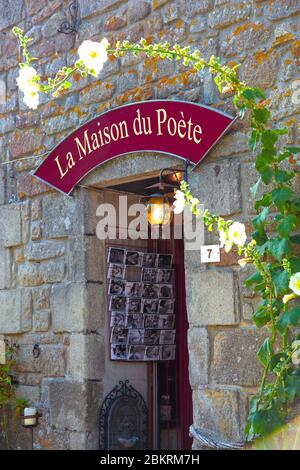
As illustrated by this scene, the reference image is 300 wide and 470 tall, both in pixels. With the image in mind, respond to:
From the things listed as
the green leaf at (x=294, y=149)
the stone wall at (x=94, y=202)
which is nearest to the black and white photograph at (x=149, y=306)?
the stone wall at (x=94, y=202)

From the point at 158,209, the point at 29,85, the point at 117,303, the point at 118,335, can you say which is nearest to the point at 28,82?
the point at 29,85

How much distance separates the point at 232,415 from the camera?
411cm

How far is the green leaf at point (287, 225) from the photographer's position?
3.66m

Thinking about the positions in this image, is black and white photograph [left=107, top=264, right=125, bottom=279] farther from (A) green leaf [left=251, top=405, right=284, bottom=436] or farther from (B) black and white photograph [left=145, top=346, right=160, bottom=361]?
(A) green leaf [left=251, top=405, right=284, bottom=436]

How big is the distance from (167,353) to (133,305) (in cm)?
44

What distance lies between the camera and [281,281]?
365 centimetres

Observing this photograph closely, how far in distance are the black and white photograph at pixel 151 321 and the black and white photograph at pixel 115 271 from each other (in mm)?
349

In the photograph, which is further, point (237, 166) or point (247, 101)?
point (237, 166)

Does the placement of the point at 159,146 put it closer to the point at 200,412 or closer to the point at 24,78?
the point at 24,78

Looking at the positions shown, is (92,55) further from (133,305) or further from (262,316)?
(133,305)

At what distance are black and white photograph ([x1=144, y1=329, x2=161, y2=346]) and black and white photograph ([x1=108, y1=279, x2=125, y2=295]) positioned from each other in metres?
0.35

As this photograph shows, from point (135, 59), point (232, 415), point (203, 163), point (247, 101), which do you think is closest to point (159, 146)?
point (203, 163)

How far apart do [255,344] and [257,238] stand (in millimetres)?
580

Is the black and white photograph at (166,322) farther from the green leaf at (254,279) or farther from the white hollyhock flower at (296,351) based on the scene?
the white hollyhock flower at (296,351)
